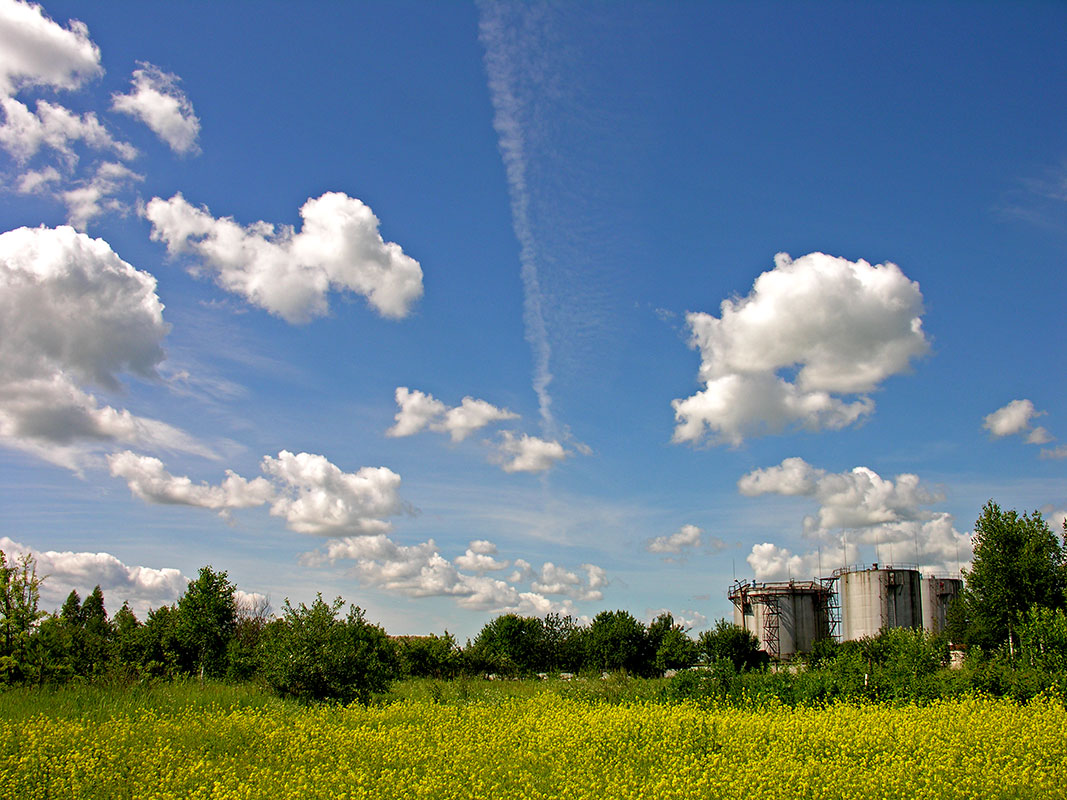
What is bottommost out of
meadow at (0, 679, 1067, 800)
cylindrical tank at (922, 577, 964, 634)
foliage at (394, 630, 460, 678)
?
foliage at (394, 630, 460, 678)

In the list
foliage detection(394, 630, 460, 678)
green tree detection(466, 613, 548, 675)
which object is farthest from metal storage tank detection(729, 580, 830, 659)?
foliage detection(394, 630, 460, 678)

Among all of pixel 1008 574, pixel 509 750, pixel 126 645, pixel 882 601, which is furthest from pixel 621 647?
pixel 509 750

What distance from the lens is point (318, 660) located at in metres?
21.2

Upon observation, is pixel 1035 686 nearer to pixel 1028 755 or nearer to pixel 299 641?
pixel 1028 755

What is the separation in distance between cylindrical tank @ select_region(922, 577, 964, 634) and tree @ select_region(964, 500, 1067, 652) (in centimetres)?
2184

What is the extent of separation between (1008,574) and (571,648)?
3777cm

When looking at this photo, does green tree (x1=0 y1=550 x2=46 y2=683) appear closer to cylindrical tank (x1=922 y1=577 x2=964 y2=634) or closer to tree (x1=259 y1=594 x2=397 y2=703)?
tree (x1=259 y1=594 x2=397 y2=703)

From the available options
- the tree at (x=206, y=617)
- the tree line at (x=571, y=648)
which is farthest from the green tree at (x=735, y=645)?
the tree at (x=206, y=617)

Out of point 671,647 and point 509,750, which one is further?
point 671,647

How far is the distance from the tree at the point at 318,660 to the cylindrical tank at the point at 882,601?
4351 cm

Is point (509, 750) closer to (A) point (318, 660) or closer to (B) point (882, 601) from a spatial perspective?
(A) point (318, 660)

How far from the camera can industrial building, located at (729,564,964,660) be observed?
55219 mm

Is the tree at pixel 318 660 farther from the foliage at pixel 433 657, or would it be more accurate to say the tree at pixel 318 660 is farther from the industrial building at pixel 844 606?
the industrial building at pixel 844 606

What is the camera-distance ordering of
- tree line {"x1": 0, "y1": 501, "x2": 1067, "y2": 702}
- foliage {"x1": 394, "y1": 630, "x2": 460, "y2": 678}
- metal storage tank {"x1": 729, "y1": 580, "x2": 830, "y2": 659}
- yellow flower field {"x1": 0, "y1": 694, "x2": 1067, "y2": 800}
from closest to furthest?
1. yellow flower field {"x1": 0, "y1": 694, "x2": 1067, "y2": 800}
2. tree line {"x1": 0, "y1": 501, "x2": 1067, "y2": 702}
3. foliage {"x1": 394, "y1": 630, "x2": 460, "y2": 678}
4. metal storage tank {"x1": 729, "y1": 580, "x2": 830, "y2": 659}
